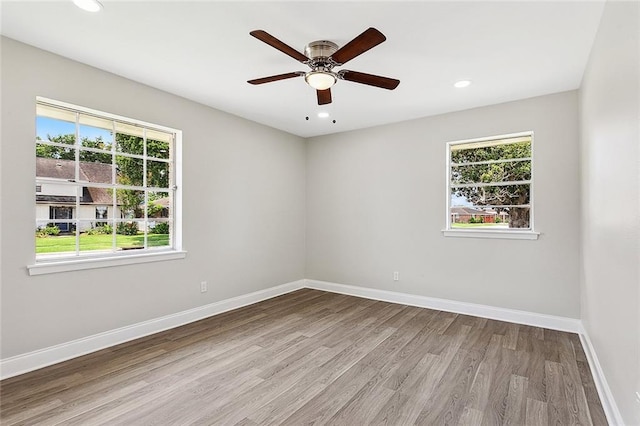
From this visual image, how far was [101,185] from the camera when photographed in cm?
314

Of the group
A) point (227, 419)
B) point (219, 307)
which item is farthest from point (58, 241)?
point (227, 419)

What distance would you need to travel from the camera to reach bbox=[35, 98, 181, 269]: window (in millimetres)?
2809

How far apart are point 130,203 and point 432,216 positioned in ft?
12.2

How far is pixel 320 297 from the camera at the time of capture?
5023 millimetres

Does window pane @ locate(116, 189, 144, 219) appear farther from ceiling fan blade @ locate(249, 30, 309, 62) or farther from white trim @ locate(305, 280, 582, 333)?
white trim @ locate(305, 280, 582, 333)

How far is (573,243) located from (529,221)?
477 mm

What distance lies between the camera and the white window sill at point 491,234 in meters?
3.73

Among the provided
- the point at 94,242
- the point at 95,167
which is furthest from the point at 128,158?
the point at 94,242

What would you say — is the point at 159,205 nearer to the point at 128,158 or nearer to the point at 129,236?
the point at 129,236

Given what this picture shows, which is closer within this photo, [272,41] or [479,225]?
[272,41]

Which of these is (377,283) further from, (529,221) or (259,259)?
(529,221)

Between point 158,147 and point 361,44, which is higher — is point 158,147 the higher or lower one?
the lower one

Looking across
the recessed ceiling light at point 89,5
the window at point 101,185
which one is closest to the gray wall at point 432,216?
the window at point 101,185

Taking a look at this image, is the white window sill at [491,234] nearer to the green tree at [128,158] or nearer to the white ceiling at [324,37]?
the white ceiling at [324,37]
